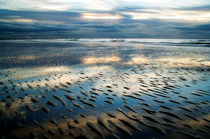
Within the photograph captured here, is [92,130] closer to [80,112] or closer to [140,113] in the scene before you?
[80,112]

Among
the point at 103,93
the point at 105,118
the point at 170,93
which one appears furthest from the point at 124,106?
the point at 170,93

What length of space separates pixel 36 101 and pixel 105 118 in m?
3.39

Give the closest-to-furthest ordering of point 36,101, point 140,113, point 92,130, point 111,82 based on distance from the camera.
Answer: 1. point 92,130
2. point 140,113
3. point 36,101
4. point 111,82

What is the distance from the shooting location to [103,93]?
25.8 feet

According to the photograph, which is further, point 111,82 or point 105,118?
point 111,82

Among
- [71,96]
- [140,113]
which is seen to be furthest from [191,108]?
[71,96]

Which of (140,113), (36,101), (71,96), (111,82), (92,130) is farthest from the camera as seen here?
(111,82)

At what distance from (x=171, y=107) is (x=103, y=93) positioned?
3.33 meters

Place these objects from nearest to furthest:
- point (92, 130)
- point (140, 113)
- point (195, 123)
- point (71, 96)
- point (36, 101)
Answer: point (92, 130) < point (195, 123) < point (140, 113) < point (36, 101) < point (71, 96)

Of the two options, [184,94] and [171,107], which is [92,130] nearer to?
[171,107]

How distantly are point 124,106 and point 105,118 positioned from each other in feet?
4.34

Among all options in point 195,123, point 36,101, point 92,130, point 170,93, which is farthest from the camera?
point 170,93

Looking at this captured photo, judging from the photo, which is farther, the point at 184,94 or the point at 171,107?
the point at 184,94

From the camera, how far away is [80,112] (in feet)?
18.7
